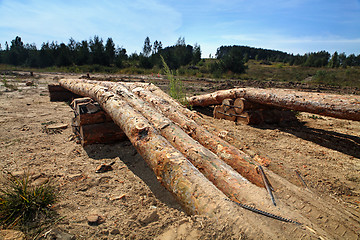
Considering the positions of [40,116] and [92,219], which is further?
[40,116]

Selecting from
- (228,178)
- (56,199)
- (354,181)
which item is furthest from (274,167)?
Answer: (56,199)

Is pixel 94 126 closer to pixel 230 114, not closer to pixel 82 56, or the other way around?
pixel 230 114

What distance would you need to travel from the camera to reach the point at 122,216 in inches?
71.2

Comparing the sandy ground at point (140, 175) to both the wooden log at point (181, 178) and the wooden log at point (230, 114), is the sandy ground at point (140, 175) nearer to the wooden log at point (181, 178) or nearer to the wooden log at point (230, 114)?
the wooden log at point (181, 178)

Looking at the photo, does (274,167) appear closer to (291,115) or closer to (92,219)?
(92,219)

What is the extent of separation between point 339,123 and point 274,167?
4.44 metres

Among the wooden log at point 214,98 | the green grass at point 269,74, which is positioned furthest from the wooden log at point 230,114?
the green grass at point 269,74

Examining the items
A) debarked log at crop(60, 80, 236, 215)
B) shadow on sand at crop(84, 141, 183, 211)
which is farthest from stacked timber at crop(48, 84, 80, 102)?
debarked log at crop(60, 80, 236, 215)

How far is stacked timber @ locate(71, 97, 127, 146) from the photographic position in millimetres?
3268

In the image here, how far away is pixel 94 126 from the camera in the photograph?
337 cm

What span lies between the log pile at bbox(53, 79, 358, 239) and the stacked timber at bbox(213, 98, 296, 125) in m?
2.62

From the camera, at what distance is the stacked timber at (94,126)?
3.27m

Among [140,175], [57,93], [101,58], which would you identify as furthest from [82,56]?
[140,175]

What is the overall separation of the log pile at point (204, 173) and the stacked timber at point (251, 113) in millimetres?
2621
